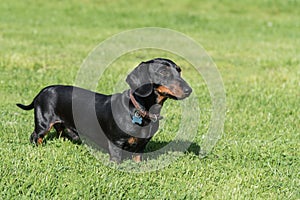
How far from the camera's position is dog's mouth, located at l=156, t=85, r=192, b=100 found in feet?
16.6

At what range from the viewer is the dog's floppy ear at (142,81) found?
521 centimetres

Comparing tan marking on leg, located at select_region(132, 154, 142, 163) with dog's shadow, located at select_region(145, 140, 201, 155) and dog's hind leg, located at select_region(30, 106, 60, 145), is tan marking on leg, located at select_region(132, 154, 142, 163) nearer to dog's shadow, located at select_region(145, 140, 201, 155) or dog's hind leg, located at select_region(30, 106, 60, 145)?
dog's shadow, located at select_region(145, 140, 201, 155)

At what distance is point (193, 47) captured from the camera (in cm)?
1429

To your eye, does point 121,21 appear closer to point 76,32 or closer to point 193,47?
point 76,32

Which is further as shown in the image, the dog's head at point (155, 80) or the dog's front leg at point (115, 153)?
the dog's front leg at point (115, 153)

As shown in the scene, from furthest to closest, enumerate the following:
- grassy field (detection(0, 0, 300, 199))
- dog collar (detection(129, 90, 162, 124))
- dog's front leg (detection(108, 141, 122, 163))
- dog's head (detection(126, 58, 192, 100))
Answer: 1. dog's front leg (detection(108, 141, 122, 163))
2. dog collar (detection(129, 90, 162, 124))
3. dog's head (detection(126, 58, 192, 100))
4. grassy field (detection(0, 0, 300, 199))

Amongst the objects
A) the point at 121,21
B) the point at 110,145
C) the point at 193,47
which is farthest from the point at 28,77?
the point at 121,21

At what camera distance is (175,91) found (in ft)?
16.6

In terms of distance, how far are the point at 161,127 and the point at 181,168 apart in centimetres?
158

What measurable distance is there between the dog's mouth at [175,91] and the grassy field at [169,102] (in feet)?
2.57

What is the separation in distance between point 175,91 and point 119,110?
2.38 feet

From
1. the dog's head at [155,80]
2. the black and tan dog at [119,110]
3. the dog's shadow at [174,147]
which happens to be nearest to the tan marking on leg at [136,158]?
the black and tan dog at [119,110]

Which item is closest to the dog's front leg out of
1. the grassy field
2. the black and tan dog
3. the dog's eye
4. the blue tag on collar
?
the black and tan dog

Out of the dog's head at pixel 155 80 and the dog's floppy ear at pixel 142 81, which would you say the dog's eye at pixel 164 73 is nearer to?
the dog's head at pixel 155 80
